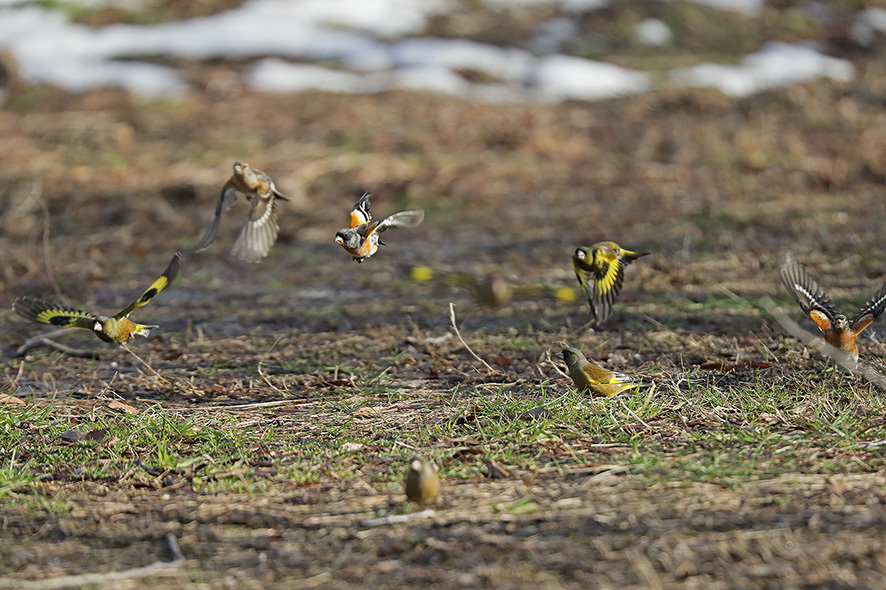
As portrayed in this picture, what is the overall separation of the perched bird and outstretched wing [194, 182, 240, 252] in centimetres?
153

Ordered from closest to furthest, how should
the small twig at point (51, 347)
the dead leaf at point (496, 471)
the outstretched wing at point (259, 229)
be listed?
the dead leaf at point (496, 471) → the outstretched wing at point (259, 229) → the small twig at point (51, 347)

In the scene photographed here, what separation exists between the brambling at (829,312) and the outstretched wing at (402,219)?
167 centimetres

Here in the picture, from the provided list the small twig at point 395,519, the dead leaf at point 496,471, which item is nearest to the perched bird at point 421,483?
the small twig at point 395,519

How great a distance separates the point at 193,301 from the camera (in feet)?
20.0

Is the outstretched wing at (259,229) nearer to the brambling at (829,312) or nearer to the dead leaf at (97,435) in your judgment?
the dead leaf at (97,435)

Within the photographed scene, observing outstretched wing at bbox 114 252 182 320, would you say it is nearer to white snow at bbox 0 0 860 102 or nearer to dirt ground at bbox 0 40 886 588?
dirt ground at bbox 0 40 886 588

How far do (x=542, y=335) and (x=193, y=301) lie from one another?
2493 millimetres

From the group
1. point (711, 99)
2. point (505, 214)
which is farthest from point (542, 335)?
point (711, 99)

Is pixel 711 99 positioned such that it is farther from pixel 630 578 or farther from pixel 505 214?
pixel 630 578

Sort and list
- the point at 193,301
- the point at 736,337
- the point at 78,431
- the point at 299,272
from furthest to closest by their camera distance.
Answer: the point at 299,272 < the point at 193,301 < the point at 736,337 < the point at 78,431

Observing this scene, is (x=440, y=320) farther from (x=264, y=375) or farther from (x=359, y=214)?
(x=359, y=214)

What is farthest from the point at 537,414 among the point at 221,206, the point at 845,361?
the point at 221,206

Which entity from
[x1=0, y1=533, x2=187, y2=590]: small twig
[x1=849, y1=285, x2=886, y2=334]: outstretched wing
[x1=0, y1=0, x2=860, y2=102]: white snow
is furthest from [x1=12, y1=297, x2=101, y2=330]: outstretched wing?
[x1=0, y1=0, x2=860, y2=102]: white snow

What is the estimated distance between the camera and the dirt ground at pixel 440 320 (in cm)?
273
